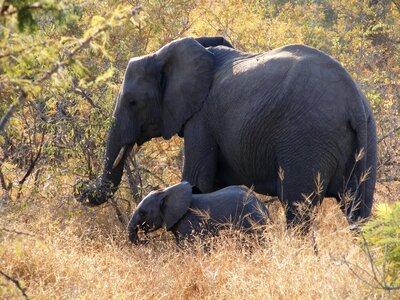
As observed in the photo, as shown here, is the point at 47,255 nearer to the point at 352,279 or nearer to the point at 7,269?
the point at 7,269

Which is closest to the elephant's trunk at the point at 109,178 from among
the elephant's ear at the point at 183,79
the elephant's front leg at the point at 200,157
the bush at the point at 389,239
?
the elephant's ear at the point at 183,79

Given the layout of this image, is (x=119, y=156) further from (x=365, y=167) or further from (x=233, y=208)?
(x=365, y=167)

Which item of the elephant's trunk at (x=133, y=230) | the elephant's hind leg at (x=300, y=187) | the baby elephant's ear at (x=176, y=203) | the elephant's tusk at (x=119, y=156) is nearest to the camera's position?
the elephant's hind leg at (x=300, y=187)

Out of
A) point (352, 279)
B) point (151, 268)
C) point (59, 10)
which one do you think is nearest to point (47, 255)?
point (151, 268)

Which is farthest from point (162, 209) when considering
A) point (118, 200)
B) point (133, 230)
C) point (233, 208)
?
point (118, 200)

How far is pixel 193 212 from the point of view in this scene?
21.6ft

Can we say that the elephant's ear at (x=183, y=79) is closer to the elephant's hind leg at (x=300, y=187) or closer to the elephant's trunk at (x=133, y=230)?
the elephant's trunk at (x=133, y=230)

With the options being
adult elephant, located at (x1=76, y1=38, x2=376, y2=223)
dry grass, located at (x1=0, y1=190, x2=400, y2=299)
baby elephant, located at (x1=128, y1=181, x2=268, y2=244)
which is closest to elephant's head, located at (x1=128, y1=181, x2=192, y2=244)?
baby elephant, located at (x1=128, y1=181, x2=268, y2=244)

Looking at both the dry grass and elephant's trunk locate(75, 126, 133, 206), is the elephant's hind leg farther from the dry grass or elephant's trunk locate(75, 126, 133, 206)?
elephant's trunk locate(75, 126, 133, 206)

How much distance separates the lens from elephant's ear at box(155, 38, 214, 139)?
722 centimetres

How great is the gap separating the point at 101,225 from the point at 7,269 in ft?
7.38

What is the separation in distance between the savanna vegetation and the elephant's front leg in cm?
54

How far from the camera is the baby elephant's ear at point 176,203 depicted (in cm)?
655

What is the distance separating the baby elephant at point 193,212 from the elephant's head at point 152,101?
0.77 meters
